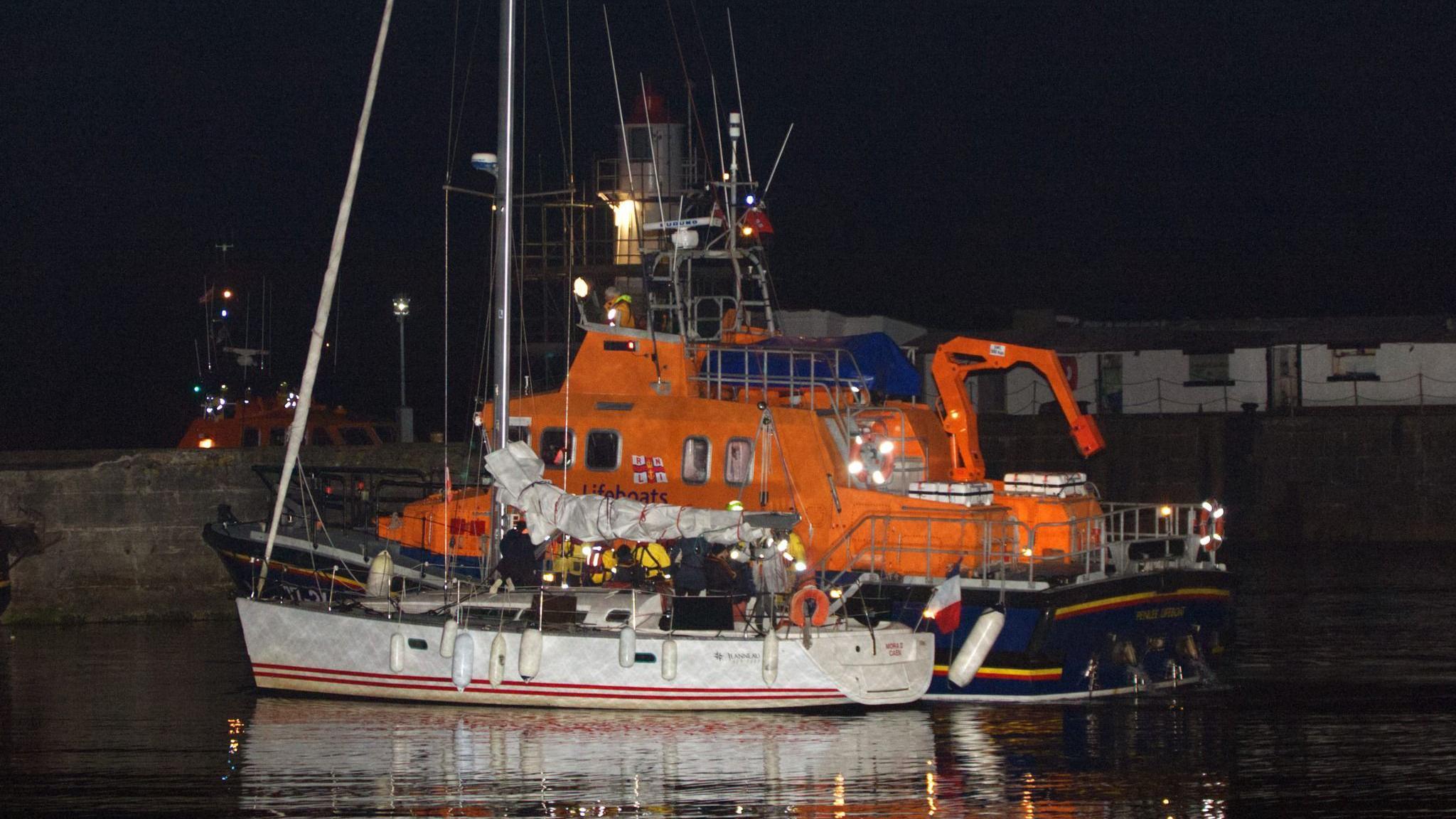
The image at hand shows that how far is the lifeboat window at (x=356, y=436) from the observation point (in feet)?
69.3

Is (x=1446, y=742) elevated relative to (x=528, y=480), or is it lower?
lower

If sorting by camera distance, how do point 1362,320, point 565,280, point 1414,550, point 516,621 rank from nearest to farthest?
point 516,621, point 1414,550, point 565,280, point 1362,320

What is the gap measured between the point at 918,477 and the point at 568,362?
125 inches

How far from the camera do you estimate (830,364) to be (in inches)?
543

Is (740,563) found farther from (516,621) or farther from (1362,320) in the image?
(1362,320)

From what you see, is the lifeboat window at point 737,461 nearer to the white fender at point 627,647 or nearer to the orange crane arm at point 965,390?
the orange crane arm at point 965,390

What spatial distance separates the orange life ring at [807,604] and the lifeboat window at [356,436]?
35.6 feet

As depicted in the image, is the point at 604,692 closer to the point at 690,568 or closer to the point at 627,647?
the point at 627,647

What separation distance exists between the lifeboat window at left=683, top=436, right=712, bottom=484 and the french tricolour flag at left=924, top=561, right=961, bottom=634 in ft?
8.50

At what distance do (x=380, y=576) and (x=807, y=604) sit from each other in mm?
3728

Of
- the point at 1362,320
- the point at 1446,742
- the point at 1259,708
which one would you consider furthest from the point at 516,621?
the point at 1362,320

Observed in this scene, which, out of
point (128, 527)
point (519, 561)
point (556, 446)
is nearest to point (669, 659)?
point (519, 561)

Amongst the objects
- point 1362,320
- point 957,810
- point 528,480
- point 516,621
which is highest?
point 1362,320

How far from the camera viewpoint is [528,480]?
486 inches
